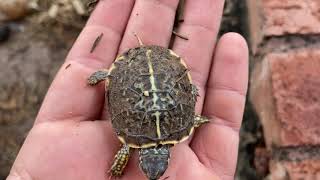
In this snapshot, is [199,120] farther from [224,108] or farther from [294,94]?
[294,94]

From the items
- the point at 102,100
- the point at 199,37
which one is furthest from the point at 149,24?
the point at 102,100

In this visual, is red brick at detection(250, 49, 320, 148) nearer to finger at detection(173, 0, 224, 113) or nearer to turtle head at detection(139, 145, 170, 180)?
finger at detection(173, 0, 224, 113)

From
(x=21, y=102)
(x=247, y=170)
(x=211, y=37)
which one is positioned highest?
(x=211, y=37)

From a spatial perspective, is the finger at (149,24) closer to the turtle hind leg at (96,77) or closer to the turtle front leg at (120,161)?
the turtle hind leg at (96,77)

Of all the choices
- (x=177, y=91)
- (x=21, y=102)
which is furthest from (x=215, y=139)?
(x=21, y=102)

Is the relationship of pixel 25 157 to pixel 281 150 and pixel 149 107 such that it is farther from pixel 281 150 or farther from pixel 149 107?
pixel 281 150
